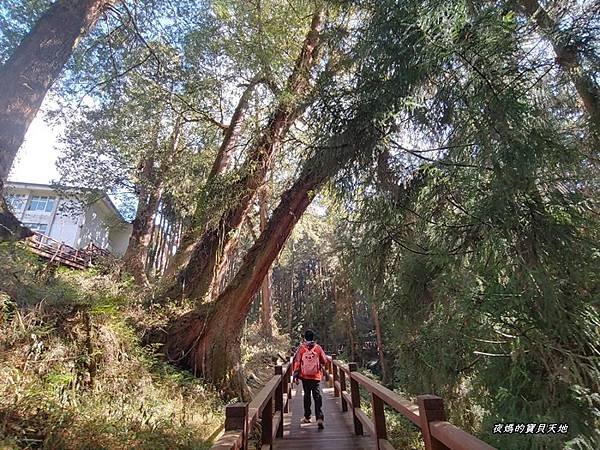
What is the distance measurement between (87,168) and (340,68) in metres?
11.8

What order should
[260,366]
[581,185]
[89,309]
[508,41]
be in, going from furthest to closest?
[260,366] → [89,309] → [581,185] → [508,41]

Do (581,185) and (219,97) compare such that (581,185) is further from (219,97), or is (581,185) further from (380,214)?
(219,97)

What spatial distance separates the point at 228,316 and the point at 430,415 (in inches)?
179

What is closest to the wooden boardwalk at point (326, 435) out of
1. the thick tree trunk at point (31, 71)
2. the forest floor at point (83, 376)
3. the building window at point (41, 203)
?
the forest floor at point (83, 376)

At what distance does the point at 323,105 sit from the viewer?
10.5ft

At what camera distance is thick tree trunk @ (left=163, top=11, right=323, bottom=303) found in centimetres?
589

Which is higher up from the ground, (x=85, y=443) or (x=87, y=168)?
(x=87, y=168)

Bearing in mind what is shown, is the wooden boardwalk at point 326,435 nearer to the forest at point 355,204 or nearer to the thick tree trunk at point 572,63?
the forest at point 355,204

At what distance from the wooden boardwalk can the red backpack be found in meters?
0.74

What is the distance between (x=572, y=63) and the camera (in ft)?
8.69

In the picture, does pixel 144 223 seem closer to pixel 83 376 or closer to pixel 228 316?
pixel 228 316

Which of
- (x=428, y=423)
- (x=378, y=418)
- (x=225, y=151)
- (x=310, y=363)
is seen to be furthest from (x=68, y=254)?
(x=428, y=423)

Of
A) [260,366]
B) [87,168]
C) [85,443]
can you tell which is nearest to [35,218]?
[87,168]

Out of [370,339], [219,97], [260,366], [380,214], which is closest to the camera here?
[380,214]
